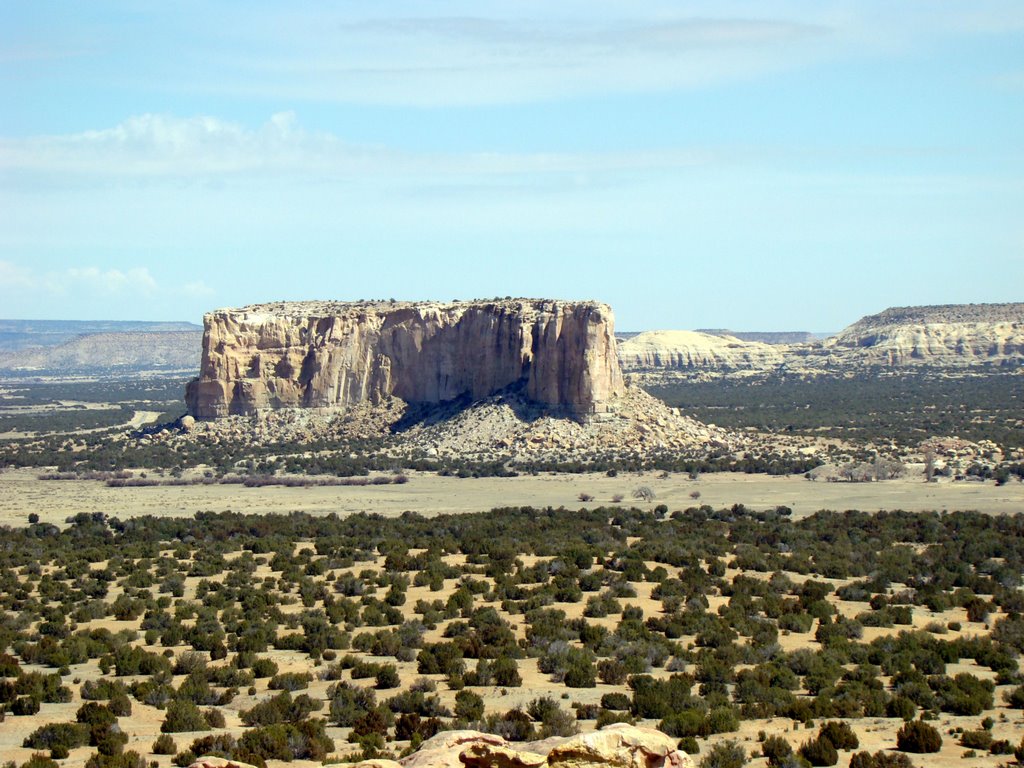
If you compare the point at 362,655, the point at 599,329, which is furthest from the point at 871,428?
the point at 362,655

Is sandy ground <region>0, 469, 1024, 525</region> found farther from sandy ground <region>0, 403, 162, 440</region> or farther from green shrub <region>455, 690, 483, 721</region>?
→ sandy ground <region>0, 403, 162, 440</region>

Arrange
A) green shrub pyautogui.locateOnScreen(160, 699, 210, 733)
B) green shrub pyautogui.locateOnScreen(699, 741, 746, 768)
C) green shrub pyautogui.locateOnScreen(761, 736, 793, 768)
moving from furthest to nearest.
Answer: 1. green shrub pyautogui.locateOnScreen(160, 699, 210, 733)
2. green shrub pyautogui.locateOnScreen(761, 736, 793, 768)
3. green shrub pyautogui.locateOnScreen(699, 741, 746, 768)

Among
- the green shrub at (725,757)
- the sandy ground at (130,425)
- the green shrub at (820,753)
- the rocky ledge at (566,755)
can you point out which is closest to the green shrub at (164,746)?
the rocky ledge at (566,755)

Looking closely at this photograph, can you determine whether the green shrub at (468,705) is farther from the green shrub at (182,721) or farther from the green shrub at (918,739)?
the green shrub at (918,739)

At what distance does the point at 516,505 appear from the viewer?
52812 millimetres

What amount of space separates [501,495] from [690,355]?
120609 millimetres

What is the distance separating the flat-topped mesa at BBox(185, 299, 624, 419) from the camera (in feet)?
241

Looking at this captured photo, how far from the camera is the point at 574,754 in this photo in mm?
12055

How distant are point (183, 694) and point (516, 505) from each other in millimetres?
32491

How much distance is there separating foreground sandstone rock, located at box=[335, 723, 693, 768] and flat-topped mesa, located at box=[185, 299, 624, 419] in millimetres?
58786

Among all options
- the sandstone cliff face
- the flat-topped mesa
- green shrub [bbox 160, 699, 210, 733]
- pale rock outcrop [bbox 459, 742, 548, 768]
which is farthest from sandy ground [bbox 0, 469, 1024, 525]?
the sandstone cliff face

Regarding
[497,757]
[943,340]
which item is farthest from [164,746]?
[943,340]

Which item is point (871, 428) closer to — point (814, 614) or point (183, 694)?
point (814, 614)

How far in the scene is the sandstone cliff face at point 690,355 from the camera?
17088 centimetres
